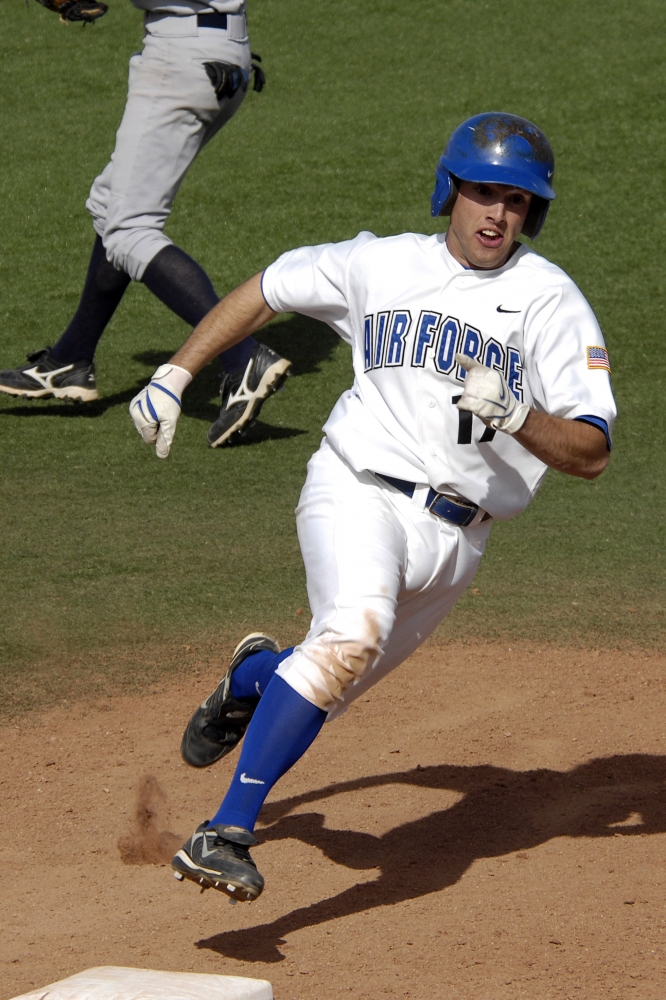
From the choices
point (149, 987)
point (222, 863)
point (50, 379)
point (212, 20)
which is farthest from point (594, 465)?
point (50, 379)

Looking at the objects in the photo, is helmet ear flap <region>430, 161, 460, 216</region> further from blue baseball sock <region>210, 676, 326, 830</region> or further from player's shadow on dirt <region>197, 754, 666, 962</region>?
player's shadow on dirt <region>197, 754, 666, 962</region>

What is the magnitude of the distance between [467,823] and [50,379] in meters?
3.74

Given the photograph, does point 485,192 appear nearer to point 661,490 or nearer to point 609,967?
point 609,967

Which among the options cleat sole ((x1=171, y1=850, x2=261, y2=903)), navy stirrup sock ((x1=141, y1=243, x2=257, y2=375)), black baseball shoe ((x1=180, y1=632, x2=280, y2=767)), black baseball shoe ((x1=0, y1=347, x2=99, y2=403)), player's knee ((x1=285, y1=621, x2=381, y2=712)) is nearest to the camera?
cleat sole ((x1=171, y1=850, x2=261, y2=903))

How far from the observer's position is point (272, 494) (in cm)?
604

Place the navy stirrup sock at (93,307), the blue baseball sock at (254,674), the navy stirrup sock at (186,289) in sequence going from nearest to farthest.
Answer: the blue baseball sock at (254,674) → the navy stirrup sock at (186,289) → the navy stirrup sock at (93,307)

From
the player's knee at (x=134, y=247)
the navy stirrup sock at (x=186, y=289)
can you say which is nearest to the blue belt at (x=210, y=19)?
the player's knee at (x=134, y=247)

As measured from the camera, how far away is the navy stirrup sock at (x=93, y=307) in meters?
6.52

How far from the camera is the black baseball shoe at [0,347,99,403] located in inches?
264

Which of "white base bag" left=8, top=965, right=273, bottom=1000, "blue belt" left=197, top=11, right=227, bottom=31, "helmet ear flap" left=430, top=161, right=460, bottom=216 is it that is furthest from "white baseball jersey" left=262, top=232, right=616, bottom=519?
"blue belt" left=197, top=11, right=227, bottom=31

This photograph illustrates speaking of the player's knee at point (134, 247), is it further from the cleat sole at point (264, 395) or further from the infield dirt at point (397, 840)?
the infield dirt at point (397, 840)

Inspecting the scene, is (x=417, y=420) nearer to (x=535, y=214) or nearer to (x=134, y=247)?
(x=535, y=214)

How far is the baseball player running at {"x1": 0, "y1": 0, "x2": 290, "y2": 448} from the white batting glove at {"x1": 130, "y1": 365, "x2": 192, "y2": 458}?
2434 mm

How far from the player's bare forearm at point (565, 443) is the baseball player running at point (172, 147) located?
3.09m
